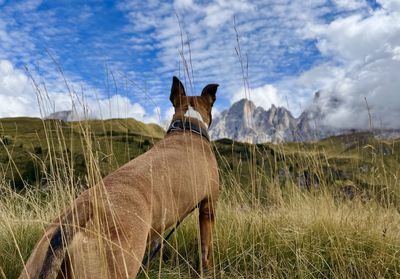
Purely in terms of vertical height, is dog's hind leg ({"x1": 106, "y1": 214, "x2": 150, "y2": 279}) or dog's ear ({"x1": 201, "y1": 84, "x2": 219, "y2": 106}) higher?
dog's ear ({"x1": 201, "y1": 84, "x2": 219, "y2": 106})

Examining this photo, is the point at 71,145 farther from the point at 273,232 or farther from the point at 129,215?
the point at 273,232

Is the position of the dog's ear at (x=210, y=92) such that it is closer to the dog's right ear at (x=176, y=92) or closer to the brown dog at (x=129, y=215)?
the dog's right ear at (x=176, y=92)

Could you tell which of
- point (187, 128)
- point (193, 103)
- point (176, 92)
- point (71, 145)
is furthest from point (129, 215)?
point (176, 92)

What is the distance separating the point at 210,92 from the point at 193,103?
0.38m

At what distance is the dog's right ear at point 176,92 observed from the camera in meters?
5.60

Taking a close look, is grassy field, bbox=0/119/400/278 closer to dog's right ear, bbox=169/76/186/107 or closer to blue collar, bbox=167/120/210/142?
blue collar, bbox=167/120/210/142

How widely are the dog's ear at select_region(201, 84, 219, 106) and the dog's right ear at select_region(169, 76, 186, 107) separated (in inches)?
11.9

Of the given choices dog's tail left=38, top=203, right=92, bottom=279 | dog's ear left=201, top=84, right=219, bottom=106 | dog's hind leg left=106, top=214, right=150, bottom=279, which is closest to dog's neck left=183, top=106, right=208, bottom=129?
dog's ear left=201, top=84, right=219, bottom=106

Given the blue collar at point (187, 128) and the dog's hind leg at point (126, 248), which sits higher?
the blue collar at point (187, 128)

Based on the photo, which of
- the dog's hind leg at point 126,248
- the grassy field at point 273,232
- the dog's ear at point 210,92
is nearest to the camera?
the dog's hind leg at point 126,248

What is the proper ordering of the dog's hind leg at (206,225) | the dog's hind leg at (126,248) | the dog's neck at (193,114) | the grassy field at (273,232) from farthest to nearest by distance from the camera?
1. the dog's neck at (193,114)
2. the dog's hind leg at (206,225)
3. the grassy field at (273,232)
4. the dog's hind leg at (126,248)

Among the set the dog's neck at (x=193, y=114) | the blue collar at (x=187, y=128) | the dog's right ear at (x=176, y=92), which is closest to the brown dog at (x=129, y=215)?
the blue collar at (x=187, y=128)

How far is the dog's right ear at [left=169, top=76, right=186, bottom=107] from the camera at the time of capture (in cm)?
560

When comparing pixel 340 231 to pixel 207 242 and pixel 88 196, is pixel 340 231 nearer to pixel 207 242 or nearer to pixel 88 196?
pixel 207 242
